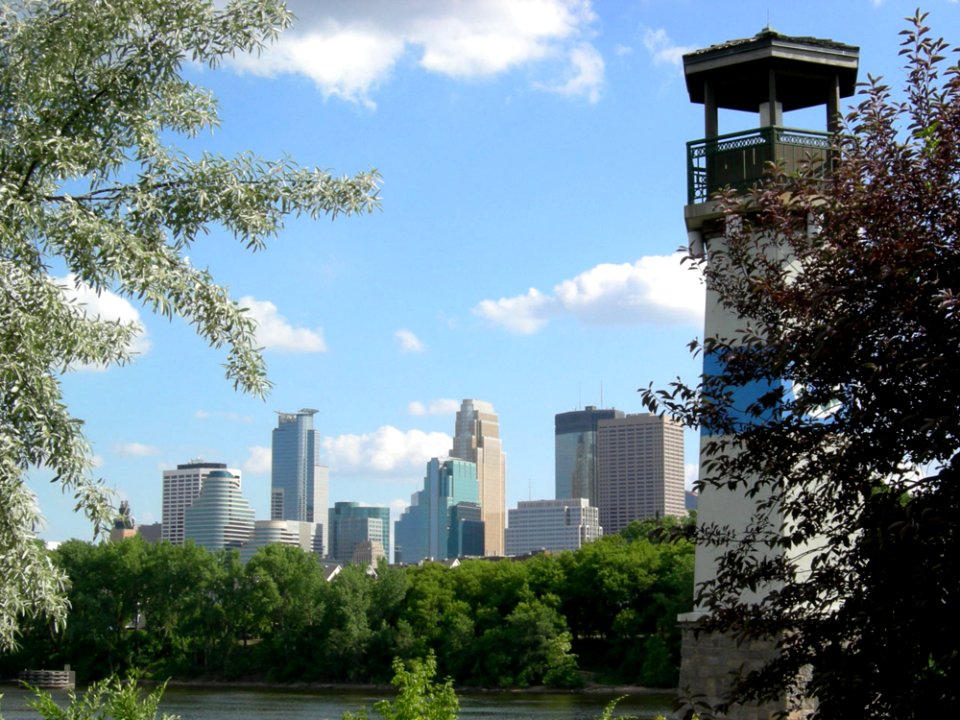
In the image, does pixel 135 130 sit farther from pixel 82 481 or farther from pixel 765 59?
pixel 765 59

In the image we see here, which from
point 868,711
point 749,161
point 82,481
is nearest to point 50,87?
point 82,481

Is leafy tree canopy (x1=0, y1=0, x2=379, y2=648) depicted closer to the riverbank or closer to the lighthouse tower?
the lighthouse tower

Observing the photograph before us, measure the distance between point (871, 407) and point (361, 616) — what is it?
6367cm

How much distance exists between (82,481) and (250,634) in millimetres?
69472

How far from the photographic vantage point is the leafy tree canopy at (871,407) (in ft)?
19.2

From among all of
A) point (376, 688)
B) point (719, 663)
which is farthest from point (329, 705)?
point (719, 663)

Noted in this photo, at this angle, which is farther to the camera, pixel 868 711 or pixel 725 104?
pixel 725 104

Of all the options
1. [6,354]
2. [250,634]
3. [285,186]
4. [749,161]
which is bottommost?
[250,634]

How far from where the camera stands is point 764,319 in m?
7.26

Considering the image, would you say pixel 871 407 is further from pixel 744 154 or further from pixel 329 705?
pixel 329 705

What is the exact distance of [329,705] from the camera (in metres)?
54.4

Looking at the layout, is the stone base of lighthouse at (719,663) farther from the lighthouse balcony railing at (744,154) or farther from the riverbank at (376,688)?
the riverbank at (376,688)

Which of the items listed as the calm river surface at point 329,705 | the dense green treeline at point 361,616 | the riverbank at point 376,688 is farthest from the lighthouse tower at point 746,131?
the dense green treeline at point 361,616

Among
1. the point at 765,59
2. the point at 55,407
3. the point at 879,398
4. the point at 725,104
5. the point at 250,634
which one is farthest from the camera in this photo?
the point at 250,634
